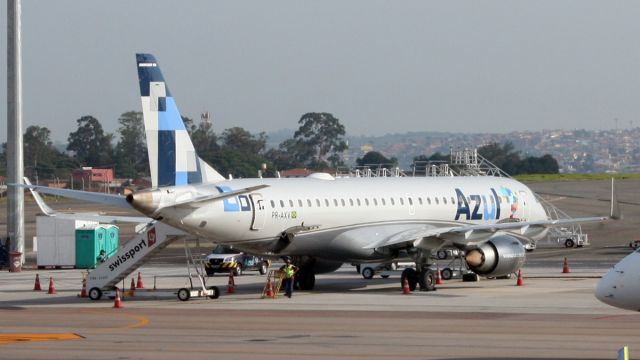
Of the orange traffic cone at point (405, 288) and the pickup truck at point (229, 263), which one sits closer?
the orange traffic cone at point (405, 288)

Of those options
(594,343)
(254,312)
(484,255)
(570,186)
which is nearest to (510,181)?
(484,255)

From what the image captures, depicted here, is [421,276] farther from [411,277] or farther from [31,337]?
[31,337]

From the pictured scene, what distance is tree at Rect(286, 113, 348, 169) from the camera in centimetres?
16962

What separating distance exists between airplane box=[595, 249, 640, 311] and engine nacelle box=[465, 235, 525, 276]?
1960 cm

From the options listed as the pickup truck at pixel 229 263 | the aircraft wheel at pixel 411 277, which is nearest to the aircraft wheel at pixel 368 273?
the pickup truck at pixel 229 263

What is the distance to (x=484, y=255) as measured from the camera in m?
41.0

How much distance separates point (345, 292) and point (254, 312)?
776cm

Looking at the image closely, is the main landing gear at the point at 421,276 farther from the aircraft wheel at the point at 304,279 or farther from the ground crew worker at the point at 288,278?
the ground crew worker at the point at 288,278

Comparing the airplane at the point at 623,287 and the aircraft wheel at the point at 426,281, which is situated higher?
the airplane at the point at 623,287

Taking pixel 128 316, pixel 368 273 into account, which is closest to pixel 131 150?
pixel 368 273

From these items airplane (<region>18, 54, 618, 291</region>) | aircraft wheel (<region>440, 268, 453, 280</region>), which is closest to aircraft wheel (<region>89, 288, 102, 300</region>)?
airplane (<region>18, 54, 618, 291</region>)

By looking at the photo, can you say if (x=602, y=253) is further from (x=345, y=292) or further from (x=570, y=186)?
(x=570, y=186)

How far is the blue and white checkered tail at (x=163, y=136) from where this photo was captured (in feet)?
122

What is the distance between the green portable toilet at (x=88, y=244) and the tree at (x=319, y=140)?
352 feet
